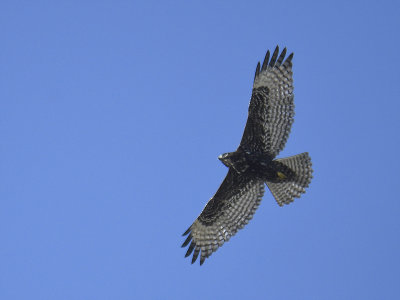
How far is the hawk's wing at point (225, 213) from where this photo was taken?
1664 centimetres

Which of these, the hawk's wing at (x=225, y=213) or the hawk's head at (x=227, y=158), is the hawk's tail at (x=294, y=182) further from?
the hawk's head at (x=227, y=158)

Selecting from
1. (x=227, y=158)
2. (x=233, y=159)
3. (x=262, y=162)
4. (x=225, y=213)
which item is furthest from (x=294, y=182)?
(x=225, y=213)

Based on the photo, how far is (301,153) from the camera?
51.2ft

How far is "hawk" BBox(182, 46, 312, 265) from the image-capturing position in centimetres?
1556

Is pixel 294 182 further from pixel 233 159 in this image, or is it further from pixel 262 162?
pixel 233 159

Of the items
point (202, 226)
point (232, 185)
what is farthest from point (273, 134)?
point (202, 226)

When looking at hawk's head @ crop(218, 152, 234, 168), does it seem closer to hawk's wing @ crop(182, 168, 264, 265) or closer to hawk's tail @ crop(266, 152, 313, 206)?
hawk's wing @ crop(182, 168, 264, 265)

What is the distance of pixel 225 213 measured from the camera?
1684 centimetres

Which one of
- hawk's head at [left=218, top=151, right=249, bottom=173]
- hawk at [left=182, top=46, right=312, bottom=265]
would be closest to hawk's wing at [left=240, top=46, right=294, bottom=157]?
hawk at [left=182, top=46, right=312, bottom=265]

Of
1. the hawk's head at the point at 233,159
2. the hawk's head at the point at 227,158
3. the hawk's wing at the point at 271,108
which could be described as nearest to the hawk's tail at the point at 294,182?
the hawk's wing at the point at 271,108

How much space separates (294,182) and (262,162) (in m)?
0.81

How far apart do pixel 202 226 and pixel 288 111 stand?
3353 millimetres

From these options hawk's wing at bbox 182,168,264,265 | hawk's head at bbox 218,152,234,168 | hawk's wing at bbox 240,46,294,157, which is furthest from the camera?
hawk's wing at bbox 182,168,264,265

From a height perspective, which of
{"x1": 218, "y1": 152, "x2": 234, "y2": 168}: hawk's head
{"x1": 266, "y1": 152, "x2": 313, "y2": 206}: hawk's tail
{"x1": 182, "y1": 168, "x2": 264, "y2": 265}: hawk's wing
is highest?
{"x1": 218, "y1": 152, "x2": 234, "y2": 168}: hawk's head
